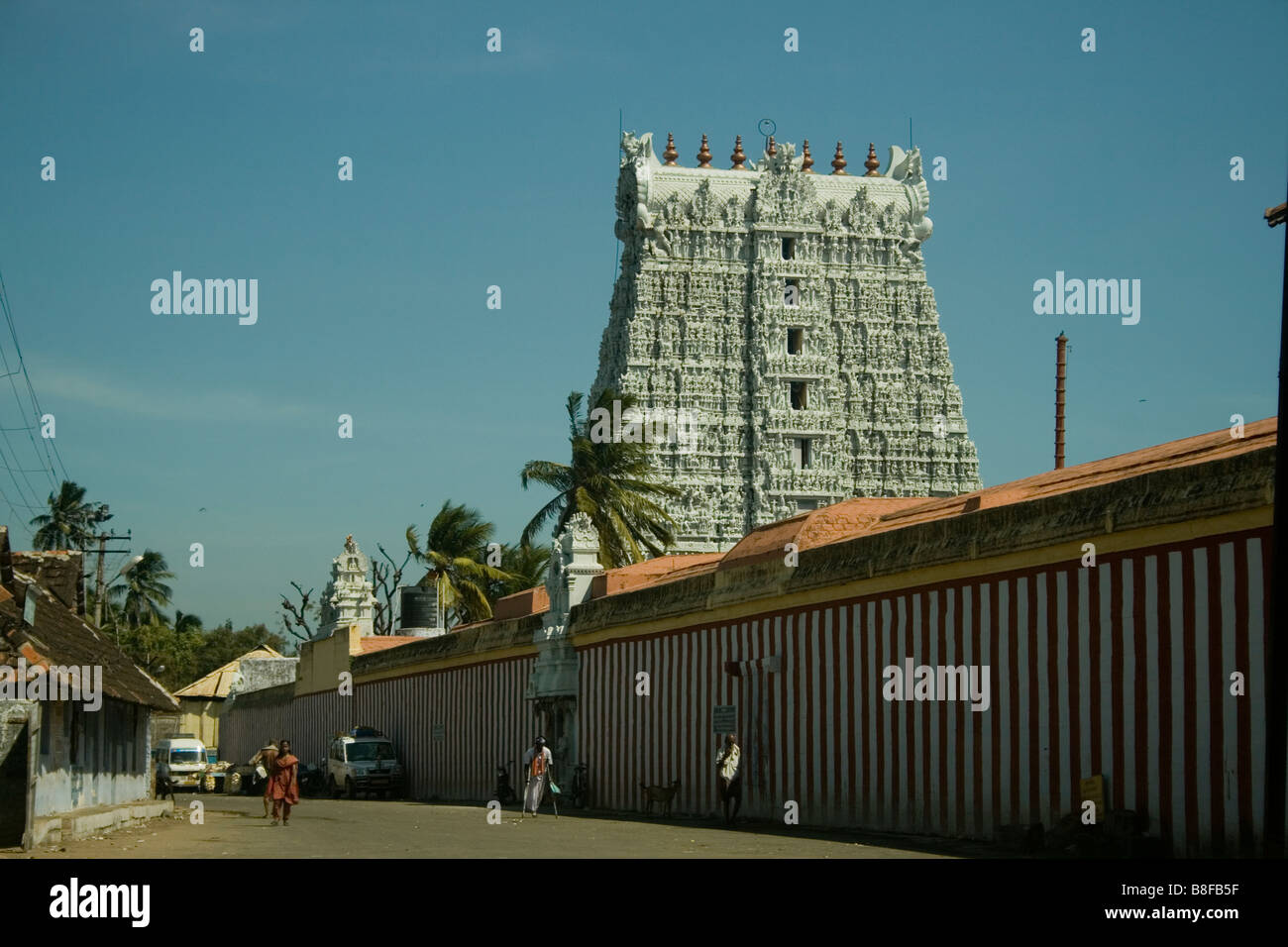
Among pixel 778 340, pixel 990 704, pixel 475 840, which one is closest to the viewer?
pixel 990 704

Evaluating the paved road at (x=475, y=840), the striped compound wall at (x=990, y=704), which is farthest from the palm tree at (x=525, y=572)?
the paved road at (x=475, y=840)

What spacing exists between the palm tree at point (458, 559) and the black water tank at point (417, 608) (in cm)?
415

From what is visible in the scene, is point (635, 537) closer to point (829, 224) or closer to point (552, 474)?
point (552, 474)

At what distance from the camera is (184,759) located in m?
60.4

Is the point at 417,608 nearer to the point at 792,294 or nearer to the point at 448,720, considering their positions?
the point at 448,720

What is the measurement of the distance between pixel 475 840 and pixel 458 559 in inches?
1726

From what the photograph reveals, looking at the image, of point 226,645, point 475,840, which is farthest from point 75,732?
point 226,645

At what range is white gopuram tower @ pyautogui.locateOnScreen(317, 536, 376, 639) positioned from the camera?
6038 centimetres

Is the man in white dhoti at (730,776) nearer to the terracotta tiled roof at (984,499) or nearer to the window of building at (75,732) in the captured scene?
the terracotta tiled roof at (984,499)

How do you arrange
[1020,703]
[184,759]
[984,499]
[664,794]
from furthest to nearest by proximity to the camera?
[184,759] → [664,794] → [984,499] → [1020,703]

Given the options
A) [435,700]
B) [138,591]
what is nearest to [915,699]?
[435,700]

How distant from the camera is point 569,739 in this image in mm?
38562

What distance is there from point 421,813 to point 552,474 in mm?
26789

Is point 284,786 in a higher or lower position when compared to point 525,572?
lower
